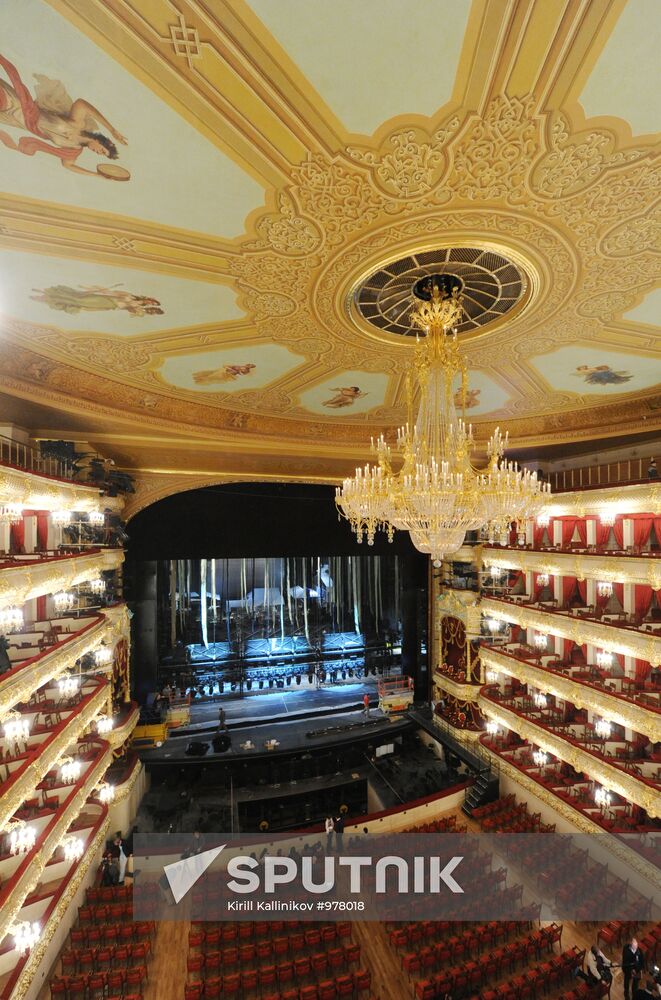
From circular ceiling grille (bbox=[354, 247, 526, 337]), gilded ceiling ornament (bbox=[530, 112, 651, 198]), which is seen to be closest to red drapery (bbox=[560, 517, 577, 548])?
circular ceiling grille (bbox=[354, 247, 526, 337])

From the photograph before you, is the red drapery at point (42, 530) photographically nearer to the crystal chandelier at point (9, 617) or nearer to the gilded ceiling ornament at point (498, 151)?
the crystal chandelier at point (9, 617)

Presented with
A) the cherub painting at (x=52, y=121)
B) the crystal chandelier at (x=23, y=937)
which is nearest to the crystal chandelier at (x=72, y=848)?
the crystal chandelier at (x=23, y=937)

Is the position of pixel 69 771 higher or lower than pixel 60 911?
higher

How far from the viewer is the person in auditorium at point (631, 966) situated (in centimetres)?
748

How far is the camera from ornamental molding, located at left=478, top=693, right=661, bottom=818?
9.57m

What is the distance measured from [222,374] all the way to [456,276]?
4753 mm

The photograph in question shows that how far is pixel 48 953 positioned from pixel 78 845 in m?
1.74

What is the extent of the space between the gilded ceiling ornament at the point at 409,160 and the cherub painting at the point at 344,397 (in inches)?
212

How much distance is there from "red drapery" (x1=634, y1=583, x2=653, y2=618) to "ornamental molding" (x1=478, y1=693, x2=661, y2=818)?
3697mm

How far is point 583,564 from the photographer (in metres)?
11.5

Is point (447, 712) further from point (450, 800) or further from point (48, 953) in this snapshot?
point (48, 953)

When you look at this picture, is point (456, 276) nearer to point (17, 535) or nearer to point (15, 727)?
point (15, 727)

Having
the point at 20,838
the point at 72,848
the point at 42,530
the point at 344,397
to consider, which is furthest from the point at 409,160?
the point at 72,848

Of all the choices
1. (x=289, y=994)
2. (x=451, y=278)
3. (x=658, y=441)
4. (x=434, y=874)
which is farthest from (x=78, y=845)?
(x=658, y=441)
